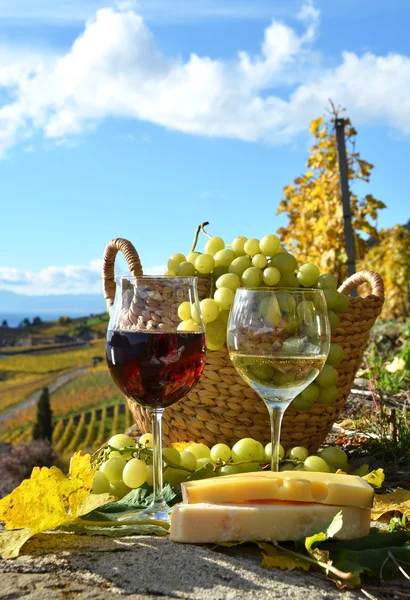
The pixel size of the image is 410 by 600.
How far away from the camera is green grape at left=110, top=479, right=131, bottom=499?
1655 millimetres

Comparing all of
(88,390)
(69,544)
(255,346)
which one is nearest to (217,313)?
(255,346)

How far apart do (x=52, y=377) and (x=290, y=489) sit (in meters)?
29.2

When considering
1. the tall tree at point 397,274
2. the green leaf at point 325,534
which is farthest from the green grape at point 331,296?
the tall tree at point 397,274

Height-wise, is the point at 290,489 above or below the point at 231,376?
below

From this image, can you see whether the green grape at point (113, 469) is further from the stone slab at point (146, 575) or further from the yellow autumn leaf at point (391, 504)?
the yellow autumn leaf at point (391, 504)

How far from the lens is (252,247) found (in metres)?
2.16

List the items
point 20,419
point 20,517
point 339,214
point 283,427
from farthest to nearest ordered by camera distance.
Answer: point 20,419 → point 339,214 → point 283,427 → point 20,517

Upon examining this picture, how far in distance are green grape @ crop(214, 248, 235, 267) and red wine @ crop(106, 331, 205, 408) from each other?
2.07 feet

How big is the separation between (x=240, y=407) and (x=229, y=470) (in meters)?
0.53

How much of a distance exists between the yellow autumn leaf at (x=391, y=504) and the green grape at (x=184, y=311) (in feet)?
2.16

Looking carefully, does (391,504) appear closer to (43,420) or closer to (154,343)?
(154,343)

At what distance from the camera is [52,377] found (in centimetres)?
2938

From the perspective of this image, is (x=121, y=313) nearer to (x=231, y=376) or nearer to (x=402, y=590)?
(x=231, y=376)

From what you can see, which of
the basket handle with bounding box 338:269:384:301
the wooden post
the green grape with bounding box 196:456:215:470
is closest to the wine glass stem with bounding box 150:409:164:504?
the green grape with bounding box 196:456:215:470
